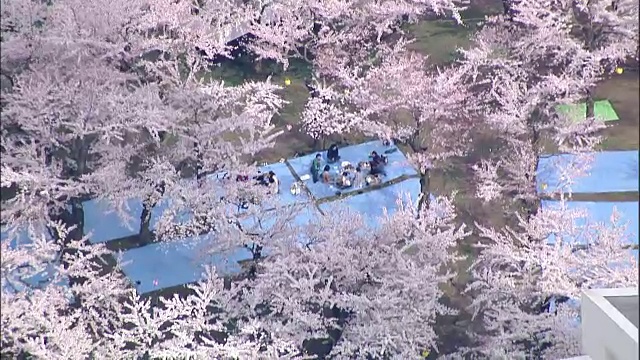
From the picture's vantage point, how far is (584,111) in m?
8.80

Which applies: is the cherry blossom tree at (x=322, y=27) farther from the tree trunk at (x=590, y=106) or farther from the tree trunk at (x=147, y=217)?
the tree trunk at (x=147, y=217)

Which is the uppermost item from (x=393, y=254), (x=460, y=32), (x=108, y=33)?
(x=108, y=33)

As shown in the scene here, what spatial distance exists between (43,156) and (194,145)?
1.69 meters

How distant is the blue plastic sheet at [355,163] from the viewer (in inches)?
327

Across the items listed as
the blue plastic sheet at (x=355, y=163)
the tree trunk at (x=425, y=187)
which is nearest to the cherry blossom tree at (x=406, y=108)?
the tree trunk at (x=425, y=187)

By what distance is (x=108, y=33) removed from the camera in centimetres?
752

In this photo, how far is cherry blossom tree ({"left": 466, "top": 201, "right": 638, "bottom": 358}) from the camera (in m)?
6.17

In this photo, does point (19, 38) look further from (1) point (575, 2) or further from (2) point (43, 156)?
(1) point (575, 2)

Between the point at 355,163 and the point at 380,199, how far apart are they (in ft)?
2.51

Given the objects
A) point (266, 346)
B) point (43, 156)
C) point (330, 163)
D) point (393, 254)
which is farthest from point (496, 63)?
point (43, 156)

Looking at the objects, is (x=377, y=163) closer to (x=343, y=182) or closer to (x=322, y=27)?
(x=343, y=182)

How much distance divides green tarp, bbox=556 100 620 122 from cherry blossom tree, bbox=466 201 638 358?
Answer: 6.41 ft

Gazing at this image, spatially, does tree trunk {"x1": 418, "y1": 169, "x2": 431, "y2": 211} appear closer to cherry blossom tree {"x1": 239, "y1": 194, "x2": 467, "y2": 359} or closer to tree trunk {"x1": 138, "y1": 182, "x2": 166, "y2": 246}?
cherry blossom tree {"x1": 239, "y1": 194, "x2": 467, "y2": 359}

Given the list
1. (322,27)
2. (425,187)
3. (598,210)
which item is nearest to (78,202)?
(425,187)
